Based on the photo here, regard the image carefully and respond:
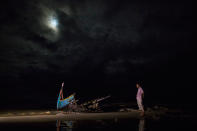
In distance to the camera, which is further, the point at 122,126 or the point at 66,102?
the point at 66,102

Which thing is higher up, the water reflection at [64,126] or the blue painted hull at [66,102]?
the blue painted hull at [66,102]

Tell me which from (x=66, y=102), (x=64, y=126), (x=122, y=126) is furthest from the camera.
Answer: (x=66, y=102)

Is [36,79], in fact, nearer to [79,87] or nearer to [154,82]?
[79,87]

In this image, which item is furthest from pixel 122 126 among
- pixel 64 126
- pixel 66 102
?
pixel 66 102

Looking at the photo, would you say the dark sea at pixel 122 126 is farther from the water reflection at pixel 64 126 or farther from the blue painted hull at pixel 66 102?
the blue painted hull at pixel 66 102

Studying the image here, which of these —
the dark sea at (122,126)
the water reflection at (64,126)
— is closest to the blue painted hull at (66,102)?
the water reflection at (64,126)

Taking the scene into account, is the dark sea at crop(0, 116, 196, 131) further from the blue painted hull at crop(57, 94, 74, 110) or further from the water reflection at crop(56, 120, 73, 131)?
the blue painted hull at crop(57, 94, 74, 110)

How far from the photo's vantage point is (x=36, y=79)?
122m

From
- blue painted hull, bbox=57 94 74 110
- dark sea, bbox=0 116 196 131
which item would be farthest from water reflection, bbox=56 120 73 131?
blue painted hull, bbox=57 94 74 110

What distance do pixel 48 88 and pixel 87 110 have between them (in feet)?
341

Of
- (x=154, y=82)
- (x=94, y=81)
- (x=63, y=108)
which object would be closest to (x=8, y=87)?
(x=94, y=81)

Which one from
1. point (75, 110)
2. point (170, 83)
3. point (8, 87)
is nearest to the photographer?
point (75, 110)

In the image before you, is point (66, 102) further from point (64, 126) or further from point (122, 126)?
point (122, 126)

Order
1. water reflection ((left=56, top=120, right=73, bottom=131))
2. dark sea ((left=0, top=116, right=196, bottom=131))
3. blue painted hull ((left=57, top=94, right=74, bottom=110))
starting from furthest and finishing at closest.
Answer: blue painted hull ((left=57, top=94, right=74, bottom=110)), water reflection ((left=56, top=120, right=73, bottom=131)), dark sea ((left=0, top=116, right=196, bottom=131))
